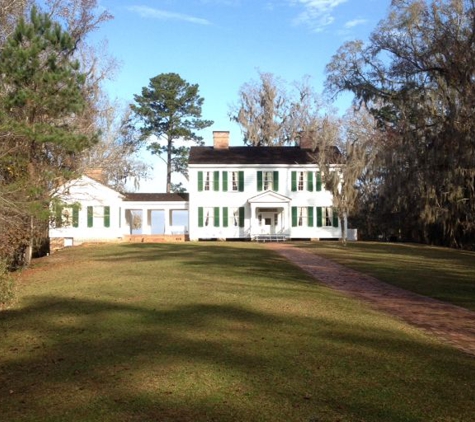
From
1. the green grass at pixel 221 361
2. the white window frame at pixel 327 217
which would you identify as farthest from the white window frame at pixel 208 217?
the green grass at pixel 221 361

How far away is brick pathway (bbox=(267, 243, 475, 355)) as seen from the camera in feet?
26.3

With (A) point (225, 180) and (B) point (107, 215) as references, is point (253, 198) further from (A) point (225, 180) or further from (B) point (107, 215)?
(B) point (107, 215)

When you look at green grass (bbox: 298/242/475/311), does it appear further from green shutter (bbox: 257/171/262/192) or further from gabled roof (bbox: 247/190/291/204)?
green shutter (bbox: 257/171/262/192)

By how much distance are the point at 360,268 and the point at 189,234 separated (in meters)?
22.1

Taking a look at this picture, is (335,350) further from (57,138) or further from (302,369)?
(57,138)

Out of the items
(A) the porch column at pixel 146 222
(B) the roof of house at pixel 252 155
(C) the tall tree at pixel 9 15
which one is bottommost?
(A) the porch column at pixel 146 222

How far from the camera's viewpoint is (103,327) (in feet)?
27.7

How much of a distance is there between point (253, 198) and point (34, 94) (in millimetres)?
24790

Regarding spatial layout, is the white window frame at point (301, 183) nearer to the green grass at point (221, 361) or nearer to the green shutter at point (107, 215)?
the green shutter at point (107, 215)

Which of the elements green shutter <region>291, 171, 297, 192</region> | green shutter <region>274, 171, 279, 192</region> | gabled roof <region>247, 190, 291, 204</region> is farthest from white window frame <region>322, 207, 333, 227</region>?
green shutter <region>274, 171, 279, 192</region>

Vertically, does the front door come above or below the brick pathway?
above

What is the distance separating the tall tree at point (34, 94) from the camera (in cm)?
1338

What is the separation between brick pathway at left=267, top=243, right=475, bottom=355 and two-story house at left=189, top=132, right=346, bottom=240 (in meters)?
20.8

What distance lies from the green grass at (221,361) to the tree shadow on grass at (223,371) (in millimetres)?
16
